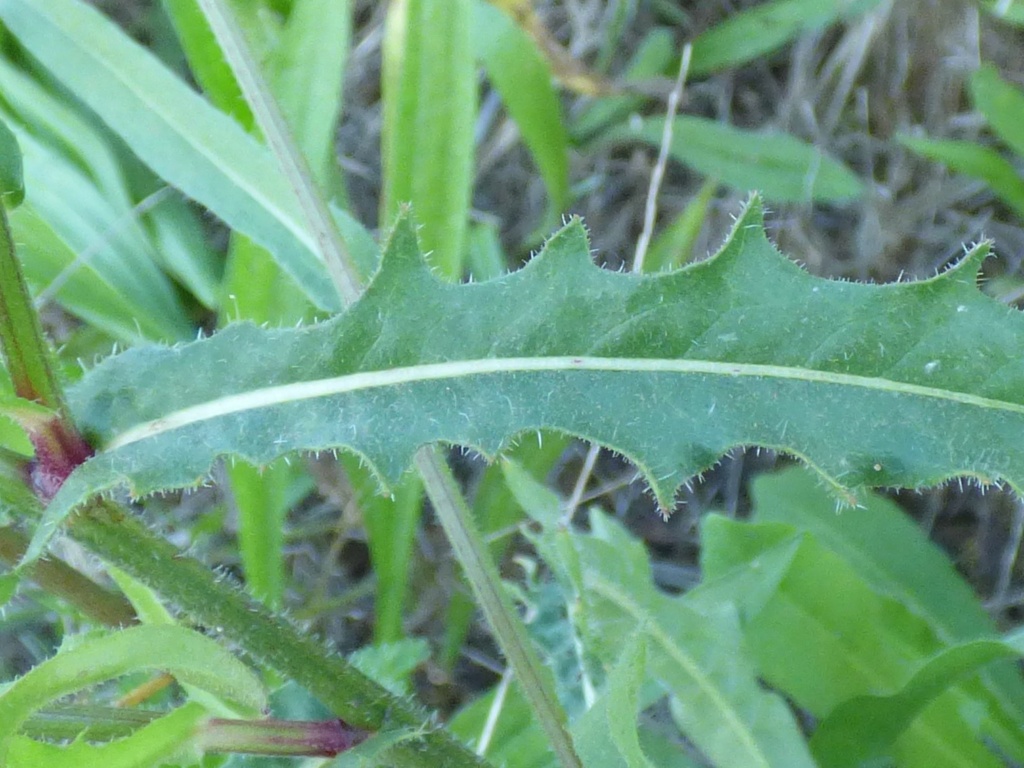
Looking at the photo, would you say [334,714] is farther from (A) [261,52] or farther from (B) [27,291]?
(A) [261,52]

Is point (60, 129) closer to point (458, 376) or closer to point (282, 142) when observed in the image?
point (282, 142)

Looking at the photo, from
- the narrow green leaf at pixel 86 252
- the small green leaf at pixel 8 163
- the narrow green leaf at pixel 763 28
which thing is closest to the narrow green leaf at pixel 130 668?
the small green leaf at pixel 8 163

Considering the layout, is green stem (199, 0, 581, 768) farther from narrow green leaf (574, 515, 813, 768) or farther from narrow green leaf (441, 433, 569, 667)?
narrow green leaf (441, 433, 569, 667)

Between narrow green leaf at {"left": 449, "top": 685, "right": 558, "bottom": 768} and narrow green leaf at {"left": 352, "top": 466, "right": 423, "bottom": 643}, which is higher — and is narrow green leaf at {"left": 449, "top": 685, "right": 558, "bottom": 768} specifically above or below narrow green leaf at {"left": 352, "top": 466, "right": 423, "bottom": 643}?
below

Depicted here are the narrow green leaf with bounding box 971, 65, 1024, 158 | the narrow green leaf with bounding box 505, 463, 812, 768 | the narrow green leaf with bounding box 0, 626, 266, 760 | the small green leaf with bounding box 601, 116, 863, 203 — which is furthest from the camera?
the small green leaf with bounding box 601, 116, 863, 203

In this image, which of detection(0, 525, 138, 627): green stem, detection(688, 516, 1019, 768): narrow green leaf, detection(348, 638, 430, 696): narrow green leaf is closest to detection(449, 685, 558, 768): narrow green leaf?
detection(348, 638, 430, 696): narrow green leaf

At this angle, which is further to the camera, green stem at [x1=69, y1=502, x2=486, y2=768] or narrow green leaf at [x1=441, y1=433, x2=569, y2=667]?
narrow green leaf at [x1=441, y1=433, x2=569, y2=667]

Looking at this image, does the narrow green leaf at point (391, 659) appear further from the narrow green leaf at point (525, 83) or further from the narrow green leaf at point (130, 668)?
the narrow green leaf at point (525, 83)

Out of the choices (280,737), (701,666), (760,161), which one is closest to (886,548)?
(701,666)
